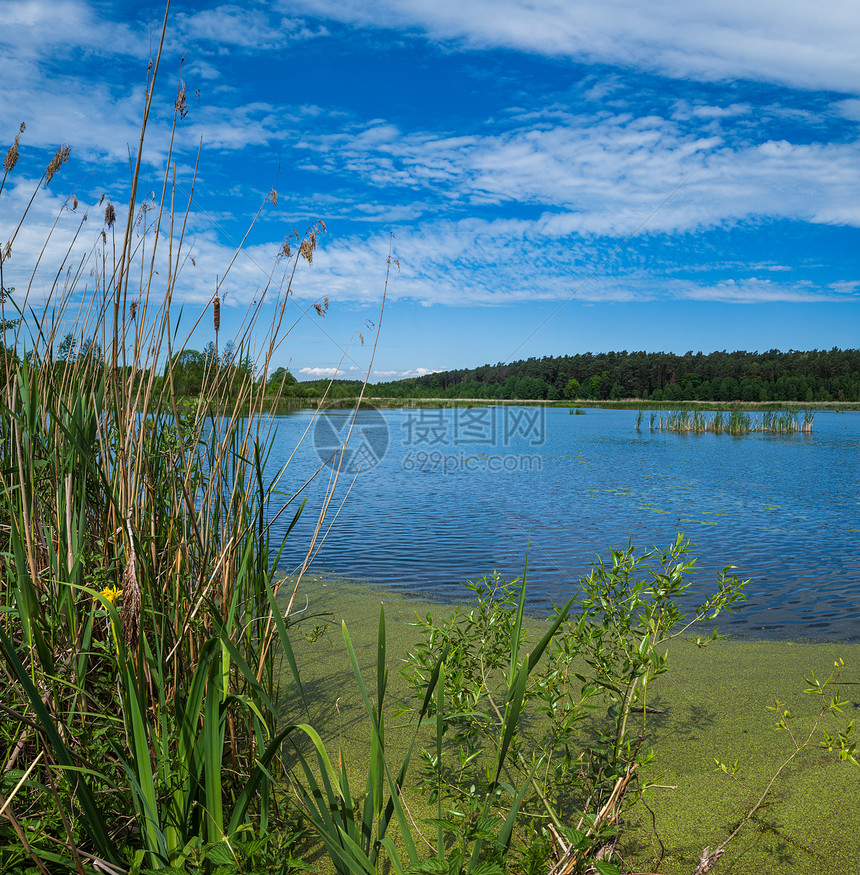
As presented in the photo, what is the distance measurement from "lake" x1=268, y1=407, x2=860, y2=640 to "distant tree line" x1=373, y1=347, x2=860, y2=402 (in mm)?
38731

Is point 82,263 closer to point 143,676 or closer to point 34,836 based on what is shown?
point 143,676

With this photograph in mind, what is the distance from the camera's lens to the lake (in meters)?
5.88

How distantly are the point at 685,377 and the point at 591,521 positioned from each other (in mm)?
78125

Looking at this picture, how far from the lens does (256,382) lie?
2.46m

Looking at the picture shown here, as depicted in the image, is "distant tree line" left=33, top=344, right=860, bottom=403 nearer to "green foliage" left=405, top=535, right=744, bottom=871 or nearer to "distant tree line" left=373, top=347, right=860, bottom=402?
"distant tree line" left=373, top=347, right=860, bottom=402

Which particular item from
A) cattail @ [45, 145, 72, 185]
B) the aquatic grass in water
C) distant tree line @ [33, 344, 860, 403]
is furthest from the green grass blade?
distant tree line @ [33, 344, 860, 403]

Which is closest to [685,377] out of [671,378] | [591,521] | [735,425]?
[671,378]

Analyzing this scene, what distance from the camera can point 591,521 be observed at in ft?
29.3

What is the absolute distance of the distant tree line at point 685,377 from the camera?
67.7 m

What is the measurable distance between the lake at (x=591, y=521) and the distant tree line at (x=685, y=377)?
127ft

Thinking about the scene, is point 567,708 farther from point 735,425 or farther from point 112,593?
point 735,425

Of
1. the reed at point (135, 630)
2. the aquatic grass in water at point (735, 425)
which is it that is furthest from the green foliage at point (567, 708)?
the aquatic grass in water at point (735, 425)

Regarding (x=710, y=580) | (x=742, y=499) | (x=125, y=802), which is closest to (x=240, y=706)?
(x=125, y=802)

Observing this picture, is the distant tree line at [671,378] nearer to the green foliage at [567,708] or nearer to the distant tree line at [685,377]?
the distant tree line at [685,377]
